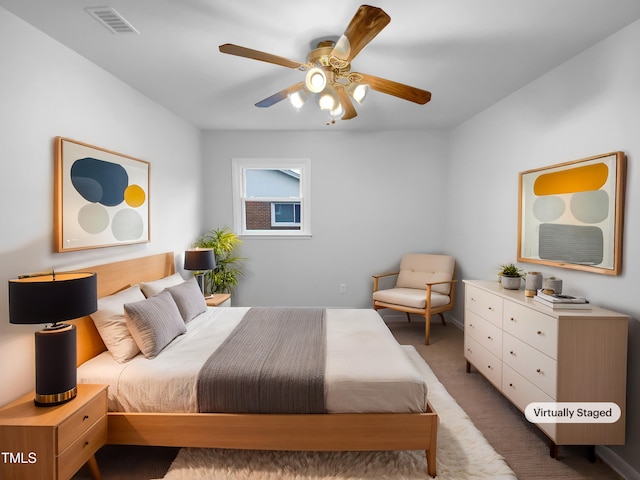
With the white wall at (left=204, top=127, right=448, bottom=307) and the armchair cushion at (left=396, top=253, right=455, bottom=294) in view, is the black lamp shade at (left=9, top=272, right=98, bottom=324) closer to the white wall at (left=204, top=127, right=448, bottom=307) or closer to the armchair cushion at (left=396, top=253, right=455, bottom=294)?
the white wall at (left=204, top=127, right=448, bottom=307)

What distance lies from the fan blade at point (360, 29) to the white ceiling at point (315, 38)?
232mm

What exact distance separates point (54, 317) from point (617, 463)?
10.7ft

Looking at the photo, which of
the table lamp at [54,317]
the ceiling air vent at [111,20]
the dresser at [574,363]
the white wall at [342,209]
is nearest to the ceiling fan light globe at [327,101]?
the ceiling air vent at [111,20]

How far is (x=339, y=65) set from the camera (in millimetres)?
2211

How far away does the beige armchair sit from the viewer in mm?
4093

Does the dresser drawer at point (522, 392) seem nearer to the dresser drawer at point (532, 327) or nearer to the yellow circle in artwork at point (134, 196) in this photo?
the dresser drawer at point (532, 327)

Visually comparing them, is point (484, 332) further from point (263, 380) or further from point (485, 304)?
point (263, 380)

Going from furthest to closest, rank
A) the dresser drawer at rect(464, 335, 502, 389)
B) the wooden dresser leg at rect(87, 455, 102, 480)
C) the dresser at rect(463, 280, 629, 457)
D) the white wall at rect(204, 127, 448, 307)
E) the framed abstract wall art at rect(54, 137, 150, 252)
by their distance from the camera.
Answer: the white wall at rect(204, 127, 448, 307) → the dresser drawer at rect(464, 335, 502, 389) → the framed abstract wall art at rect(54, 137, 150, 252) → the dresser at rect(463, 280, 629, 457) → the wooden dresser leg at rect(87, 455, 102, 480)

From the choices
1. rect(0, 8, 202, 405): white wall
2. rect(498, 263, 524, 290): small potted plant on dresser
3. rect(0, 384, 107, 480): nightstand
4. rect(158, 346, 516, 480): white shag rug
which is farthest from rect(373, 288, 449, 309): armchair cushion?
rect(0, 384, 107, 480): nightstand

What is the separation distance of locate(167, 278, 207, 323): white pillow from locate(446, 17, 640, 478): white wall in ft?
9.92

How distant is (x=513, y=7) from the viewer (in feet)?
6.47

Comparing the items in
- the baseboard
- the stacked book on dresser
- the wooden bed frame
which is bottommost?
the baseboard

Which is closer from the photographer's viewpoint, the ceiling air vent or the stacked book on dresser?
the ceiling air vent

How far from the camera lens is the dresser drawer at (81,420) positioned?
166cm
